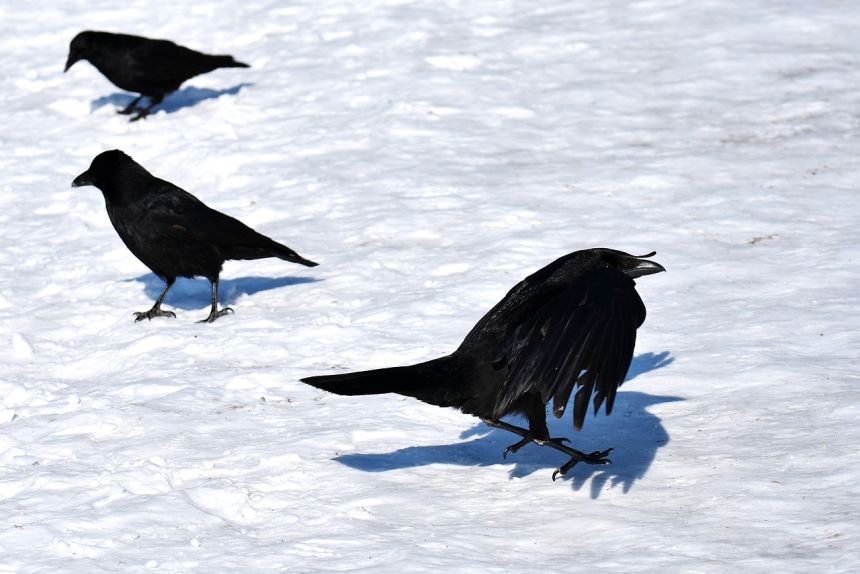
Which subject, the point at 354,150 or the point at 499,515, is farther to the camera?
the point at 354,150

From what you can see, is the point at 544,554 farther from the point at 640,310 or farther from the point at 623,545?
the point at 640,310

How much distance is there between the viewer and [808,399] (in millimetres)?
5586

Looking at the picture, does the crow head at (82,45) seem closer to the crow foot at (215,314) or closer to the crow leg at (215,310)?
the crow leg at (215,310)

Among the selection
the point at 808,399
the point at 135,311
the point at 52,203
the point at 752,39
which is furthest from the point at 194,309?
the point at 752,39

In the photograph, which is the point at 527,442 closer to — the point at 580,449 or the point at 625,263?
the point at 580,449

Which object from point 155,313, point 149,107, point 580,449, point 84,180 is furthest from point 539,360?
point 149,107

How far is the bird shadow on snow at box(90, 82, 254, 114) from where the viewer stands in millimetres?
12523

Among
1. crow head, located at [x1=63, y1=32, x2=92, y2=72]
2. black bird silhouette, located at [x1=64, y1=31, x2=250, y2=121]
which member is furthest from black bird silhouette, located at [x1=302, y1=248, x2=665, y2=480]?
crow head, located at [x1=63, y1=32, x2=92, y2=72]

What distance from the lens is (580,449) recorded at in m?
5.50

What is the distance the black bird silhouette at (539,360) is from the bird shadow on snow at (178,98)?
25.6 ft

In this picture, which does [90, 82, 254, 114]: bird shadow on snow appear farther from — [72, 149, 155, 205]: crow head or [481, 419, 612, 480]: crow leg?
[481, 419, 612, 480]: crow leg

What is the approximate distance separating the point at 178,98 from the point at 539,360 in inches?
348

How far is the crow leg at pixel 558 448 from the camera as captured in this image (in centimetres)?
514

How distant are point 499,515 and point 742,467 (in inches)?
42.6
